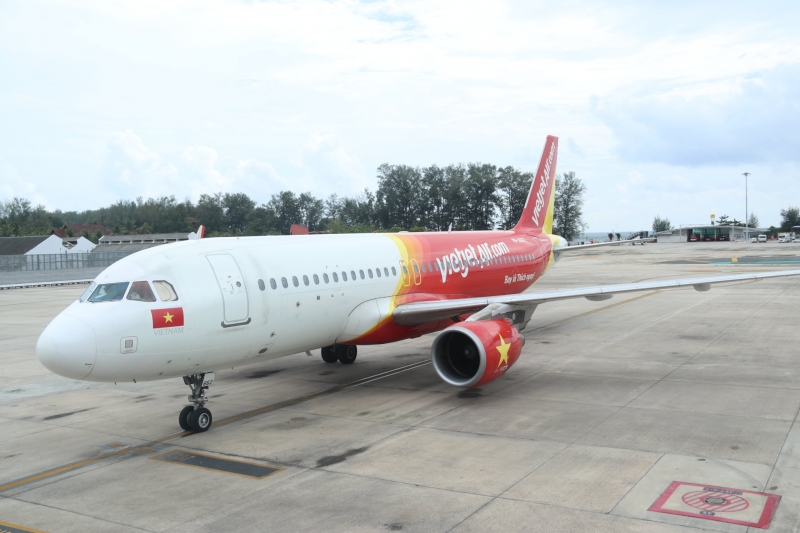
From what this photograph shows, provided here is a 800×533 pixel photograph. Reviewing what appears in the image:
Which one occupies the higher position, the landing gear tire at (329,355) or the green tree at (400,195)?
the green tree at (400,195)

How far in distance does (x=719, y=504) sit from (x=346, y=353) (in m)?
11.8

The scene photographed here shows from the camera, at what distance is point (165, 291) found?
12031 millimetres

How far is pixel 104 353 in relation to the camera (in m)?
11.1

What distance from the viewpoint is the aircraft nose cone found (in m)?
10.9

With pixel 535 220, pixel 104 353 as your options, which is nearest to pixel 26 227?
pixel 535 220

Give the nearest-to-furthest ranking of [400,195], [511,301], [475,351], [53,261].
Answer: [475,351] < [511,301] < [53,261] < [400,195]

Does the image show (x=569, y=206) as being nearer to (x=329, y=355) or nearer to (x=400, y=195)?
(x=400, y=195)

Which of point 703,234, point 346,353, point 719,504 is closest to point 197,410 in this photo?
point 346,353

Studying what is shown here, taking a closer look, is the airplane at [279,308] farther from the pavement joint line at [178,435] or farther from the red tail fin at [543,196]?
the red tail fin at [543,196]

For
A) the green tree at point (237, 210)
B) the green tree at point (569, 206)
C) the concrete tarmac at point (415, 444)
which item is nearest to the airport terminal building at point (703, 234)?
the green tree at point (569, 206)

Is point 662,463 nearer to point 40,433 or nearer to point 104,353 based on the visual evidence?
point 104,353

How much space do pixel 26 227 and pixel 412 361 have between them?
122 m

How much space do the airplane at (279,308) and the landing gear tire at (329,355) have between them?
34 mm

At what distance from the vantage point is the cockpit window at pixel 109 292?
1167cm
